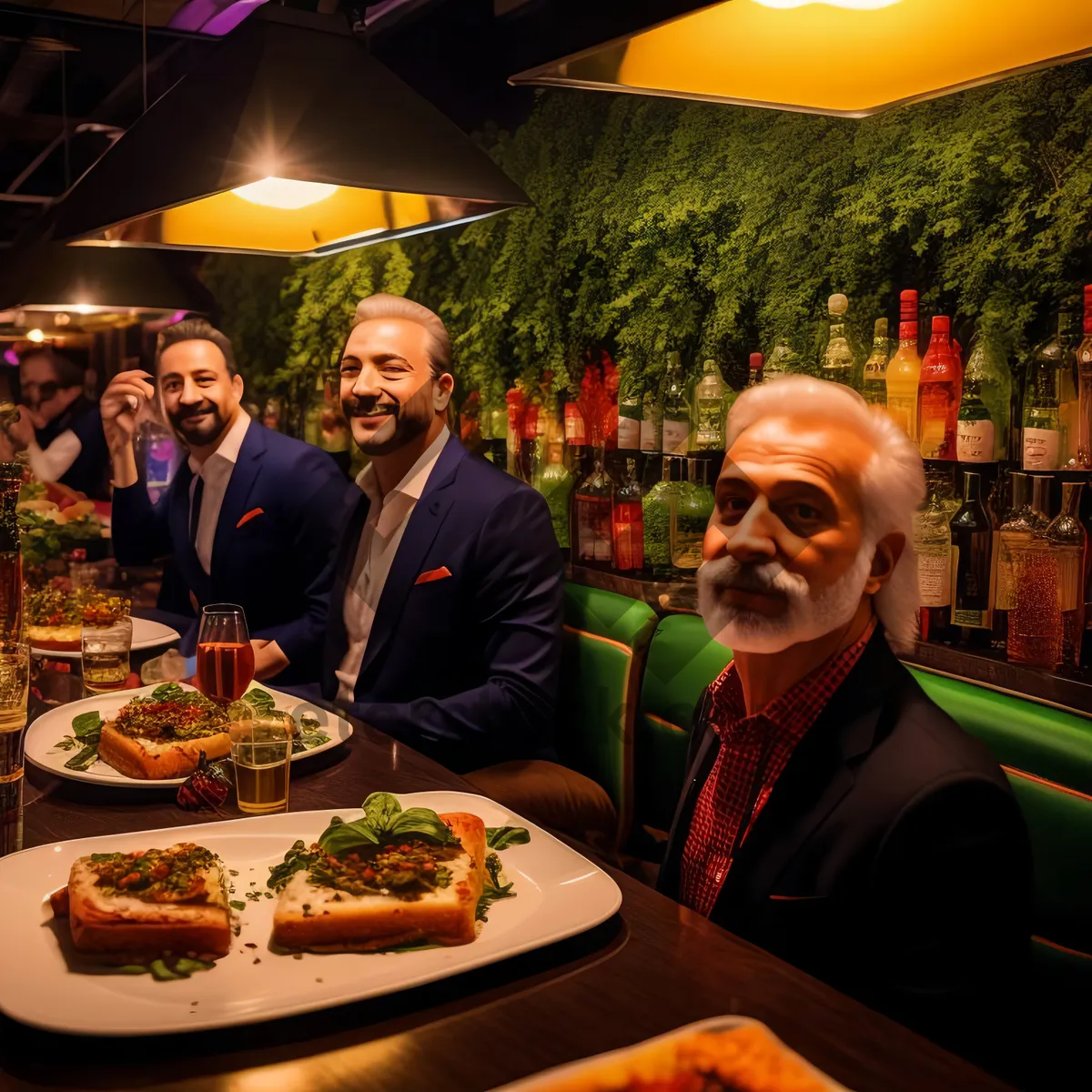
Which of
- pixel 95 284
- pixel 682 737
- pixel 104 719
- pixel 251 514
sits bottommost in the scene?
pixel 682 737

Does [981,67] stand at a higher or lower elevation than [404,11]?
lower

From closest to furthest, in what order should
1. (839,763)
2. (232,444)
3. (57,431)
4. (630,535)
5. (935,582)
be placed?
1. (839,763)
2. (935,582)
3. (630,535)
4. (232,444)
5. (57,431)

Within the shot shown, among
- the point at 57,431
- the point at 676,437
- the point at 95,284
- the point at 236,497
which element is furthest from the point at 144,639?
the point at 57,431

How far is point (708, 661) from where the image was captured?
8.09 feet

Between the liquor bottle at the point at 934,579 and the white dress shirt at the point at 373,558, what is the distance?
3.98 ft

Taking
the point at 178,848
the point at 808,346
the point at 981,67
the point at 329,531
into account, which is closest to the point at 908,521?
the point at 981,67

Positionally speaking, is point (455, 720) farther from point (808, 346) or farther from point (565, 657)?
point (808, 346)

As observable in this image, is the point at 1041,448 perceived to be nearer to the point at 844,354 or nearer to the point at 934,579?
the point at 934,579

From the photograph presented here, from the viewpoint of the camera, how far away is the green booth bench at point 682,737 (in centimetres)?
168

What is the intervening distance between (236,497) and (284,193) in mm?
1341

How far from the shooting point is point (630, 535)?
318 cm

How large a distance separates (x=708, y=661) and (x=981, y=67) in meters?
1.27

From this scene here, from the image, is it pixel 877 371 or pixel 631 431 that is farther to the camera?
pixel 631 431

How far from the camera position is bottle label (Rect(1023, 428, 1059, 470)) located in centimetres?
214
